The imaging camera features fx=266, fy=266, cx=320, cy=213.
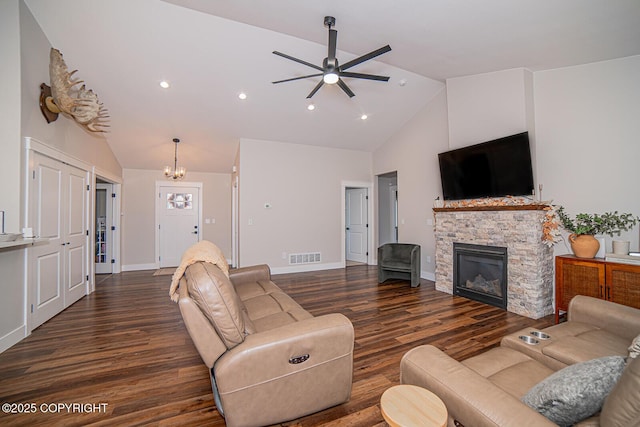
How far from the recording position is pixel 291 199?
19.8 feet

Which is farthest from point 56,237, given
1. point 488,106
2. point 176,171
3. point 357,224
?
point 488,106

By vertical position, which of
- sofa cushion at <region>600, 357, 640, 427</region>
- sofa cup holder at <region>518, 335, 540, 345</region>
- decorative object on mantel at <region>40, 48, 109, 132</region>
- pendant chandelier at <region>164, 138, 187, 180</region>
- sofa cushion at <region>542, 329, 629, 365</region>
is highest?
decorative object on mantel at <region>40, 48, 109, 132</region>

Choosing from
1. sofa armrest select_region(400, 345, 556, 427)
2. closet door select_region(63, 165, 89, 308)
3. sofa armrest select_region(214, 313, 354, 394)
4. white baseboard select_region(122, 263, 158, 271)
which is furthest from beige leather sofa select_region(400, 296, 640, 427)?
white baseboard select_region(122, 263, 158, 271)

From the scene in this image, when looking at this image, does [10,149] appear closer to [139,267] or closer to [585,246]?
[139,267]

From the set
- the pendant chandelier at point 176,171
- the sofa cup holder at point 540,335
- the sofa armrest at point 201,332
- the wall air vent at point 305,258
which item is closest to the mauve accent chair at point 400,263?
the wall air vent at point 305,258

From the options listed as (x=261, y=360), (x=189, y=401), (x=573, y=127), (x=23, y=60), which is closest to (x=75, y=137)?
(x=23, y=60)

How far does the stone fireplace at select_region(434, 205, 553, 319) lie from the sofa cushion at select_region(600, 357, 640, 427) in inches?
123

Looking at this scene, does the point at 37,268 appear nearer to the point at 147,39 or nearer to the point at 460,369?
the point at 147,39

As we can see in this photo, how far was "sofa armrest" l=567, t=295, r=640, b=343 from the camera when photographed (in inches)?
72.1

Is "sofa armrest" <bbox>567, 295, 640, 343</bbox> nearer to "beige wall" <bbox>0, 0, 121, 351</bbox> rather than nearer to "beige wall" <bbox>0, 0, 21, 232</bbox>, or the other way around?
"beige wall" <bbox>0, 0, 121, 351</bbox>

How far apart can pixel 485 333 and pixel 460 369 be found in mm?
2162

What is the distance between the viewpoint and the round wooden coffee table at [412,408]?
0.95m

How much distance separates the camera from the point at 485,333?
9.55 ft

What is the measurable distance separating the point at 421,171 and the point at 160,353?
5050 mm
